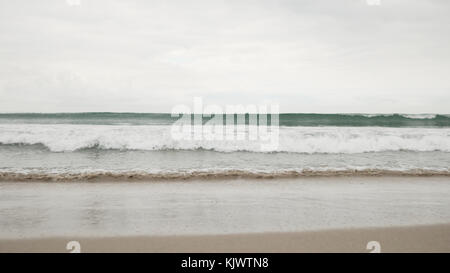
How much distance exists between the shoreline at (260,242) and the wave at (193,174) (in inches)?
119

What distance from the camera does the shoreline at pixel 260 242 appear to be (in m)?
3.51

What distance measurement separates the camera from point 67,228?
13.4 feet

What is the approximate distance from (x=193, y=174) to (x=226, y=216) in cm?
270

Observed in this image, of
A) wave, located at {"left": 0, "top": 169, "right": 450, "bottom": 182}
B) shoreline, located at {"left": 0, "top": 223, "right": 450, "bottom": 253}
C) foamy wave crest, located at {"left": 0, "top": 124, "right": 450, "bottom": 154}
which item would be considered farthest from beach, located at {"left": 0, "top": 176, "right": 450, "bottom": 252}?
foamy wave crest, located at {"left": 0, "top": 124, "right": 450, "bottom": 154}

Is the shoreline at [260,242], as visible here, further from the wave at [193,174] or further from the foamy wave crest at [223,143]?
the foamy wave crest at [223,143]

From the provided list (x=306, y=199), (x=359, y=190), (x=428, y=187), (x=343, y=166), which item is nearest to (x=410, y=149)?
(x=343, y=166)

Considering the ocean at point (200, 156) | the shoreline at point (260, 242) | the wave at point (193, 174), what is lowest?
the shoreline at point (260, 242)

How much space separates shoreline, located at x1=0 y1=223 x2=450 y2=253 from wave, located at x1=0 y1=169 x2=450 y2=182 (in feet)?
9.92

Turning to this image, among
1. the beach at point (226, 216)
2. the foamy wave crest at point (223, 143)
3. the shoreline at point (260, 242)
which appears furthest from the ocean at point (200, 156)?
the shoreline at point (260, 242)

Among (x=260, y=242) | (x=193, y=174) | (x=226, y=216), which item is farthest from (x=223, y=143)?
(x=260, y=242)

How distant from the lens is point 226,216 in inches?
178

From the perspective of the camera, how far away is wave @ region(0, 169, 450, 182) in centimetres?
668
